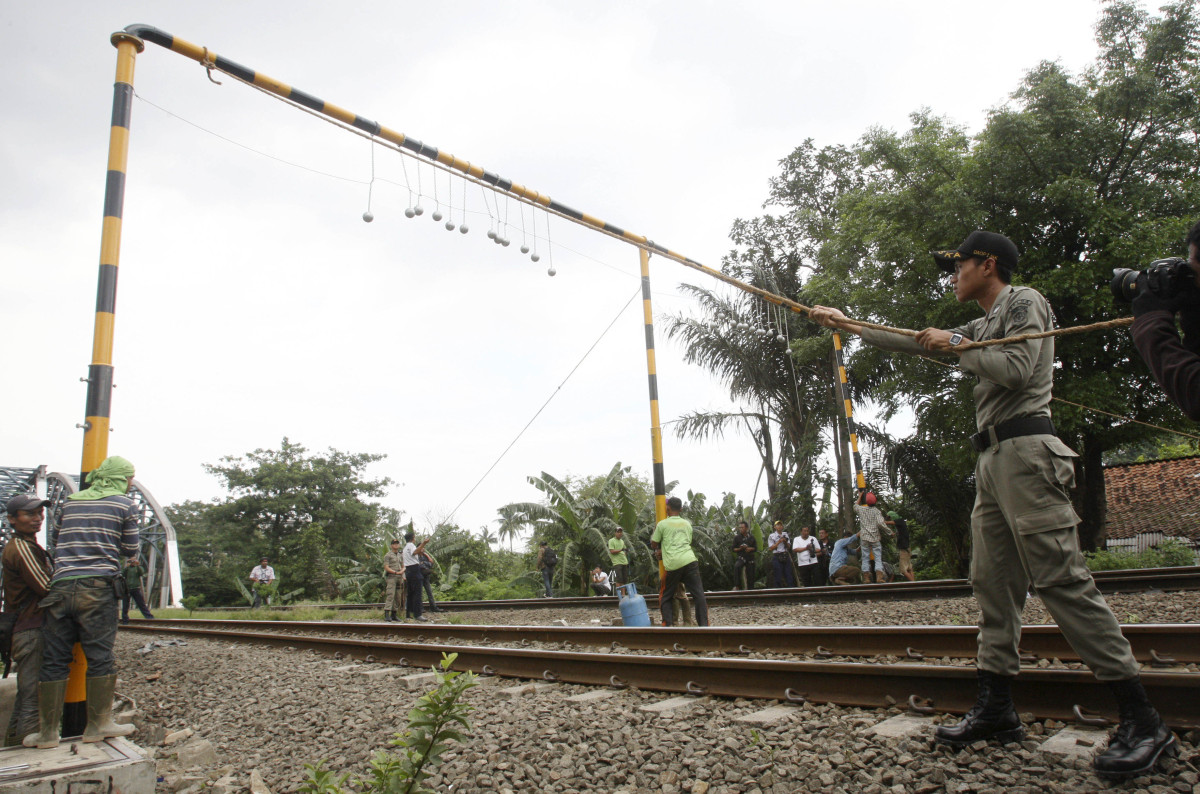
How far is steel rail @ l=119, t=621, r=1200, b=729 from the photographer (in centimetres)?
278

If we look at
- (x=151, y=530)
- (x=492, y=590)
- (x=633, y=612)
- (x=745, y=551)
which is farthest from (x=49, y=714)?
(x=151, y=530)

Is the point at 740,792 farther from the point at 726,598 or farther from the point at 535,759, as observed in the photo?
the point at 726,598

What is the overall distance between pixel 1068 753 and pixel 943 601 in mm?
6452

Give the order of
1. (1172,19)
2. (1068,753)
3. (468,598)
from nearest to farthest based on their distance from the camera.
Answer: (1068,753), (1172,19), (468,598)

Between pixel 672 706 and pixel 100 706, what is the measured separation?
3.39m

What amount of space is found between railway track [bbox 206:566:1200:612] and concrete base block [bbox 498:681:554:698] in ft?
17.2

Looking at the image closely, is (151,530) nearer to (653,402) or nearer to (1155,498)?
(653,402)

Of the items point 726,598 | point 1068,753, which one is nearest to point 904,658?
point 1068,753

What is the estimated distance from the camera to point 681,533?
25.8 feet

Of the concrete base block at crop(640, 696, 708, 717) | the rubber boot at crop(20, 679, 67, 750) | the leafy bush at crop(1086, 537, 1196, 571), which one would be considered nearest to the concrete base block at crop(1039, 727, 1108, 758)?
the concrete base block at crop(640, 696, 708, 717)

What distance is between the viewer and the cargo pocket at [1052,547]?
2.54 metres

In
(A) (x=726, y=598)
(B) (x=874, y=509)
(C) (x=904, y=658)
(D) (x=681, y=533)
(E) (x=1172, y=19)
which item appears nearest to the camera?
(C) (x=904, y=658)

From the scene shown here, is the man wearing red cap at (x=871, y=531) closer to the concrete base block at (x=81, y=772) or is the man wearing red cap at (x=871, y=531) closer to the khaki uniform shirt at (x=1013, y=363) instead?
the khaki uniform shirt at (x=1013, y=363)

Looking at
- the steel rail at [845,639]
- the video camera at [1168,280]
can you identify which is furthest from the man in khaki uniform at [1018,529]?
the steel rail at [845,639]
